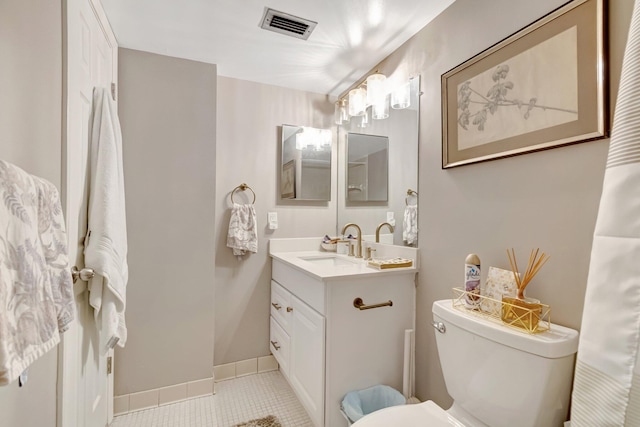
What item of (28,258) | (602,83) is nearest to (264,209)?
(28,258)

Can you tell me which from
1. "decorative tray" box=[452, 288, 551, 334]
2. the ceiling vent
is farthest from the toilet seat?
the ceiling vent

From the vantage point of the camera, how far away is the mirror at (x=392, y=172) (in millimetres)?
A: 1679

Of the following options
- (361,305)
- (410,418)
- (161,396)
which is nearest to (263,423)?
(161,396)

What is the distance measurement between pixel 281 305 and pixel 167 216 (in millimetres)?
959

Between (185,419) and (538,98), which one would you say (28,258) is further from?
(185,419)

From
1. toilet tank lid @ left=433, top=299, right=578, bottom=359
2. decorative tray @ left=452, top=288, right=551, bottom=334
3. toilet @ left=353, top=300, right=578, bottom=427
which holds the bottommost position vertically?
toilet @ left=353, top=300, right=578, bottom=427

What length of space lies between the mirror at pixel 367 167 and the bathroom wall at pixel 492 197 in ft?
1.29

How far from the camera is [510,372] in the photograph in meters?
0.92

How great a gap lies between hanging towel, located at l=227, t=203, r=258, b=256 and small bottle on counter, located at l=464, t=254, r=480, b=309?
1431mm

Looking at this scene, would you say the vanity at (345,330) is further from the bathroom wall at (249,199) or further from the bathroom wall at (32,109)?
the bathroom wall at (32,109)

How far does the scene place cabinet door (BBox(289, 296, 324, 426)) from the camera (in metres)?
1.45

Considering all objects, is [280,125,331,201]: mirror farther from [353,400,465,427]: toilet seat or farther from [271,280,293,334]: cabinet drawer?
[353,400,465,427]: toilet seat

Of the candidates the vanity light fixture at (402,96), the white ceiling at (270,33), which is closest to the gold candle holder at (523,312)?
the vanity light fixture at (402,96)

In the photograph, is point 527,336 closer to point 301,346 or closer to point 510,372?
point 510,372
